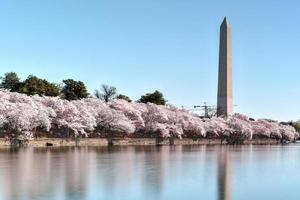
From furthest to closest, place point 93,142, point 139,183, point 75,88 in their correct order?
1. point 75,88
2. point 93,142
3. point 139,183

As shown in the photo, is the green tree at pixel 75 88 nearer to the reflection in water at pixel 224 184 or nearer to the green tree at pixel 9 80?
the green tree at pixel 9 80

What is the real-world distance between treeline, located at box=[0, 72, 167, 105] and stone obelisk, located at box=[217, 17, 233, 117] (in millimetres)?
10926

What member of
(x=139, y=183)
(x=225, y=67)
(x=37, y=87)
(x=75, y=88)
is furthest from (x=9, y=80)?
(x=139, y=183)

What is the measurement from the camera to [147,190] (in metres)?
15.9

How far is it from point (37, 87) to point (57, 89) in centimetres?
471

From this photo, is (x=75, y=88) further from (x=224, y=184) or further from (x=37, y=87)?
(x=224, y=184)

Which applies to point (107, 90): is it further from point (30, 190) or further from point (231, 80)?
point (30, 190)

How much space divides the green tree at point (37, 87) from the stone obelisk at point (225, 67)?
28.0 m

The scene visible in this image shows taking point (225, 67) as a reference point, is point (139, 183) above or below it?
below

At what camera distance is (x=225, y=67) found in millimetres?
81000

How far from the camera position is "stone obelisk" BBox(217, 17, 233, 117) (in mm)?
80000

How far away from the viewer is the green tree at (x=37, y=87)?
63406mm

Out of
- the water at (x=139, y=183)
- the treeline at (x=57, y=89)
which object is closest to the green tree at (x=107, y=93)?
the treeline at (x=57, y=89)

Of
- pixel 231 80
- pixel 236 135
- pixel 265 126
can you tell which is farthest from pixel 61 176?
pixel 265 126
